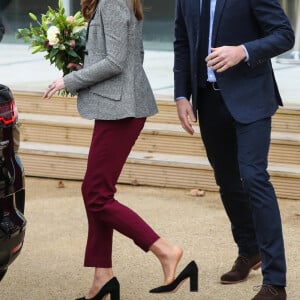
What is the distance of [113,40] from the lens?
4484 mm

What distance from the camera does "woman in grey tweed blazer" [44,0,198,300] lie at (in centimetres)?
450

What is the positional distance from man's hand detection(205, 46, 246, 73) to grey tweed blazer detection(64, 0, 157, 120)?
398mm

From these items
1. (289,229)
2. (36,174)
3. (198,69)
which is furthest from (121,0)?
(36,174)

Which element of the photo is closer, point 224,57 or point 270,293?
point 224,57

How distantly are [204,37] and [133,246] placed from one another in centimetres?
169

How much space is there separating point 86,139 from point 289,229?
2038mm

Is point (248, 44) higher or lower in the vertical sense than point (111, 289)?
higher

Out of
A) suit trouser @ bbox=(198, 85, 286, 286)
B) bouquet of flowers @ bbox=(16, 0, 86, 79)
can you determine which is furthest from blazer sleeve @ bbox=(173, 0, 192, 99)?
bouquet of flowers @ bbox=(16, 0, 86, 79)

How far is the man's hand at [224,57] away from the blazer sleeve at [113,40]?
415mm

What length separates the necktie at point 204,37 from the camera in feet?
15.5

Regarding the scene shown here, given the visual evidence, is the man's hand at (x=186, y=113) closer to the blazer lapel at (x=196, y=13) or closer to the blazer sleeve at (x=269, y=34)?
the blazer lapel at (x=196, y=13)

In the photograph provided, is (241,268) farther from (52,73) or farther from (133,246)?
(52,73)

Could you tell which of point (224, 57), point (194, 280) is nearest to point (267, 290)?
point (194, 280)

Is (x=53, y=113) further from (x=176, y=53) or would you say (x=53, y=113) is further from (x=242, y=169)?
(x=242, y=169)
